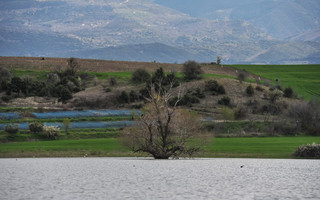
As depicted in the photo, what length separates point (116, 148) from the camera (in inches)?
2216

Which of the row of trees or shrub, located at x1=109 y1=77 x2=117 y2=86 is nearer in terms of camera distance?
the row of trees

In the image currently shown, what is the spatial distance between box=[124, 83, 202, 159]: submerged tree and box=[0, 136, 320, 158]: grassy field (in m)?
2.96

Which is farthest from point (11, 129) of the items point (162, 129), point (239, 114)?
point (239, 114)

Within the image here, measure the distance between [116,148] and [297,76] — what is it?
309 feet

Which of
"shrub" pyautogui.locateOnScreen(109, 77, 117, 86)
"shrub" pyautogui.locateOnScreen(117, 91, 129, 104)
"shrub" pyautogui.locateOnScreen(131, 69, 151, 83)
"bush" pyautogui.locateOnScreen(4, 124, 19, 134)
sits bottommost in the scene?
"bush" pyautogui.locateOnScreen(4, 124, 19, 134)

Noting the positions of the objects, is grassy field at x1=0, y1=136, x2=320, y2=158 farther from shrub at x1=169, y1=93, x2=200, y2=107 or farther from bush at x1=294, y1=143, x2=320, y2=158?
shrub at x1=169, y1=93, x2=200, y2=107

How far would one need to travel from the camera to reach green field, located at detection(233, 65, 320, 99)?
4485 inches

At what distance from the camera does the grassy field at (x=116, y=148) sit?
51562 mm

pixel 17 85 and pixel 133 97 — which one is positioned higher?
pixel 17 85

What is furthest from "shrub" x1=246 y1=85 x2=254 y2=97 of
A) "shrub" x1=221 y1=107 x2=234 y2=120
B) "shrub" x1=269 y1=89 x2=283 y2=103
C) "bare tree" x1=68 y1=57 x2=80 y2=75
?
"bare tree" x1=68 y1=57 x2=80 y2=75

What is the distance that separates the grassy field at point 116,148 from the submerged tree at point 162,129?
2.96 metres

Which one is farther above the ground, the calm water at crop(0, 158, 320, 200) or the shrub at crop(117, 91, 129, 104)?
the shrub at crop(117, 91, 129, 104)

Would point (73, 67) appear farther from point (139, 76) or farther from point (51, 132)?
point (51, 132)

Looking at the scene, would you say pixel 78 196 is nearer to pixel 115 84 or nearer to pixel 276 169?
pixel 276 169
